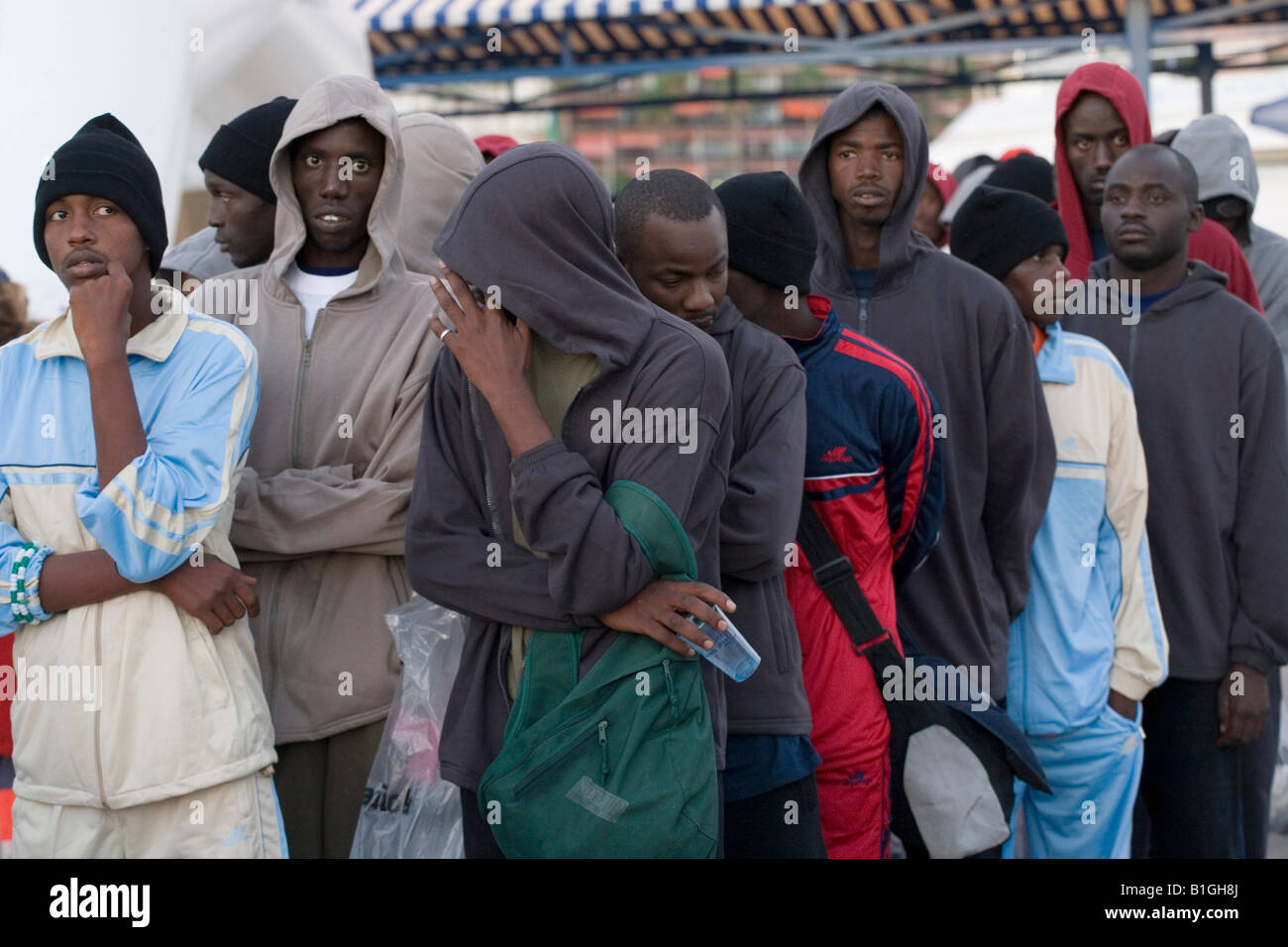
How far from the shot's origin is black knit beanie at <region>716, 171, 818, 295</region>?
120 inches

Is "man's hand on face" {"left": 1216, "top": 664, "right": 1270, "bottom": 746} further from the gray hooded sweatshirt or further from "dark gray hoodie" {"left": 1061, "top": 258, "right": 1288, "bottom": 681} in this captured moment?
the gray hooded sweatshirt

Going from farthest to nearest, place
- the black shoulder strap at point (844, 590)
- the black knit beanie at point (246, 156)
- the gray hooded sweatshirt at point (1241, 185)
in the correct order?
the gray hooded sweatshirt at point (1241, 185) < the black knit beanie at point (246, 156) < the black shoulder strap at point (844, 590)

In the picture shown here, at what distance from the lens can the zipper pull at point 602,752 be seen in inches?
89.0

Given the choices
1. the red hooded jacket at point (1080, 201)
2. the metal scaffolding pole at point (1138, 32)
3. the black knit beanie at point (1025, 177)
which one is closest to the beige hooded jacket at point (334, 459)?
the red hooded jacket at point (1080, 201)

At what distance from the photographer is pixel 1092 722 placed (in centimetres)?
361

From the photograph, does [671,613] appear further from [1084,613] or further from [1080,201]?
[1080,201]

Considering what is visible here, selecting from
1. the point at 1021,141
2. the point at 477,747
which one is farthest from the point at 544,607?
the point at 1021,141

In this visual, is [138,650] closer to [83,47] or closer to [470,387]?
[470,387]

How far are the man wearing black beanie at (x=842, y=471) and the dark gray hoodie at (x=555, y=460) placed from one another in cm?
55

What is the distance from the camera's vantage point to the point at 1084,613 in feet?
12.0

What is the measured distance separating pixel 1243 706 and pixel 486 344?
2.48m

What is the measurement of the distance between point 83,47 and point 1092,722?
4586mm

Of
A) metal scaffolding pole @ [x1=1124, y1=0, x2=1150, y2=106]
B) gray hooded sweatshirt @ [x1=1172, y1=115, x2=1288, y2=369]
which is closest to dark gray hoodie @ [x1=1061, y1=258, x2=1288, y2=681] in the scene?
gray hooded sweatshirt @ [x1=1172, y1=115, x2=1288, y2=369]

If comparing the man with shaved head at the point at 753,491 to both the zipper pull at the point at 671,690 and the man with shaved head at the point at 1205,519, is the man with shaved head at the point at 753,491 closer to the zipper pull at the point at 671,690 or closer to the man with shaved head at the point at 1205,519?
the zipper pull at the point at 671,690
